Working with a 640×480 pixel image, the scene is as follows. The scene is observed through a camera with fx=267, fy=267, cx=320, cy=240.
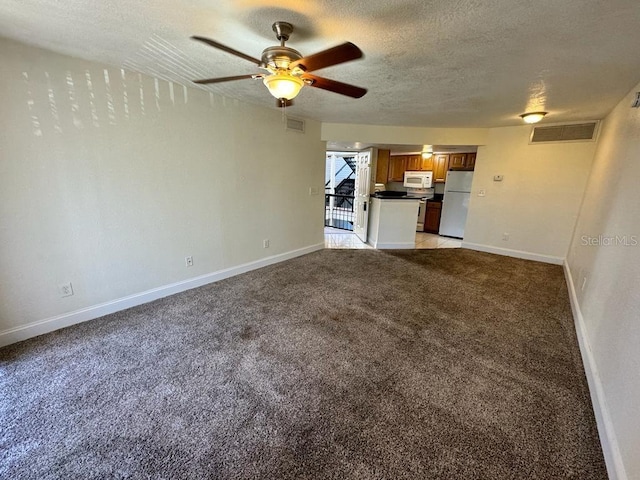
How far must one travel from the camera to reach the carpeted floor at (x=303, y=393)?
129cm

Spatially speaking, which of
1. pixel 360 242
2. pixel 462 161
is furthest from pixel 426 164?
pixel 360 242

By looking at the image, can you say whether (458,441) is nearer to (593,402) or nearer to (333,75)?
(593,402)

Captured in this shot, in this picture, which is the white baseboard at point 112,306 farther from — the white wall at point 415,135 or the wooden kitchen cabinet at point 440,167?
the wooden kitchen cabinet at point 440,167

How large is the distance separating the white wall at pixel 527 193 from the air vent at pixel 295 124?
325cm

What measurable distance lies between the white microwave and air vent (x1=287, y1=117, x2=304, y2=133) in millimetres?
3817

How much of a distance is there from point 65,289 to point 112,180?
3.39 feet

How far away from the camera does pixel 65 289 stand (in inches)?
91.7

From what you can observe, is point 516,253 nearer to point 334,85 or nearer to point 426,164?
point 426,164

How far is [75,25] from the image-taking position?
1667 millimetres

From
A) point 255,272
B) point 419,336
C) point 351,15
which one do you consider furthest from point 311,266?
point 351,15

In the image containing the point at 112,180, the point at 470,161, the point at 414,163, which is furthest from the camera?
the point at 414,163

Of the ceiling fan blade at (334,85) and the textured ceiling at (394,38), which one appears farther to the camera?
the ceiling fan blade at (334,85)

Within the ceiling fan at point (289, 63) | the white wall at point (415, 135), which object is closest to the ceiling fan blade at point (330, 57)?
the ceiling fan at point (289, 63)

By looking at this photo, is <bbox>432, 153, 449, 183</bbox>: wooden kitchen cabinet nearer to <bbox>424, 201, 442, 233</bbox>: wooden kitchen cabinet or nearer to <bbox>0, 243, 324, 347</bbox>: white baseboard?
<bbox>424, 201, 442, 233</bbox>: wooden kitchen cabinet
